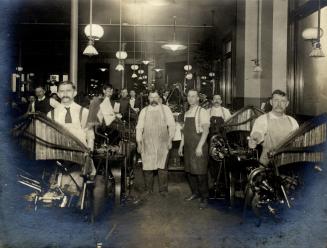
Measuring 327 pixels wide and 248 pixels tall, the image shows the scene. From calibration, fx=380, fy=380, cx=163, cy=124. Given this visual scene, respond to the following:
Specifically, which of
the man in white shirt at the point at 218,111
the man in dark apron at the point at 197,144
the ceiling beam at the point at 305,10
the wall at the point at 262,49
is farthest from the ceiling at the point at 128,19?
the man in dark apron at the point at 197,144

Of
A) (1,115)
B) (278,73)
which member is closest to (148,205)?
(1,115)

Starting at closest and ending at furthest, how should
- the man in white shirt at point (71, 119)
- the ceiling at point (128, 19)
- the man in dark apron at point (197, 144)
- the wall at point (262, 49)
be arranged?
the man in white shirt at point (71, 119) → the man in dark apron at point (197, 144) → the wall at point (262, 49) → the ceiling at point (128, 19)

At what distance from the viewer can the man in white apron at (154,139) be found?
5.55 metres

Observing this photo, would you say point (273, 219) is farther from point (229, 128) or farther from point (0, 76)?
point (0, 76)

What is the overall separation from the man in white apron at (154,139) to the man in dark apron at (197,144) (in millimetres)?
415

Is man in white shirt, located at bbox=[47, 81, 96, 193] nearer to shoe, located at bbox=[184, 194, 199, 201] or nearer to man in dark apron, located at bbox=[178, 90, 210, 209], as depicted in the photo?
man in dark apron, located at bbox=[178, 90, 210, 209]

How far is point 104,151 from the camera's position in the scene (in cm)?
493

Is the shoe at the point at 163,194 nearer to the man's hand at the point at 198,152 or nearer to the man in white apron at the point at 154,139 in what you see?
the man in white apron at the point at 154,139

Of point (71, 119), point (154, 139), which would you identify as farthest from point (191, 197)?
point (71, 119)

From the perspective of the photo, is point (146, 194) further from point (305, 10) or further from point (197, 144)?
point (305, 10)

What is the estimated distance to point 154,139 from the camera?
561 cm

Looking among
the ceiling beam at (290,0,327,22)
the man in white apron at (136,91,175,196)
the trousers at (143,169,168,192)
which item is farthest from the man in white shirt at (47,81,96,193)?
the ceiling beam at (290,0,327,22)

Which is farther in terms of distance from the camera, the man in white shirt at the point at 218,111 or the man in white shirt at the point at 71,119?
the man in white shirt at the point at 218,111

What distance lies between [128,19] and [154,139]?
27.2 feet
